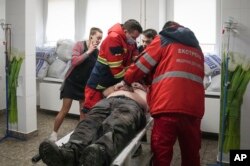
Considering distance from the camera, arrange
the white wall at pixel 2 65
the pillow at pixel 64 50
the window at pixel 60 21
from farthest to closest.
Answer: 1. the window at pixel 60 21
2. the pillow at pixel 64 50
3. the white wall at pixel 2 65

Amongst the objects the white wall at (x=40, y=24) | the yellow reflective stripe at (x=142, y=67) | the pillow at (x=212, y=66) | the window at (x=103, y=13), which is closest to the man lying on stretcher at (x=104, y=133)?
the yellow reflective stripe at (x=142, y=67)

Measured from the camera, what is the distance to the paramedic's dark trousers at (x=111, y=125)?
169 cm

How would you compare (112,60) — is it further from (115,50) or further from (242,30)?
(242,30)

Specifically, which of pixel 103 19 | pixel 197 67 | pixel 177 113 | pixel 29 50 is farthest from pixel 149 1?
pixel 177 113

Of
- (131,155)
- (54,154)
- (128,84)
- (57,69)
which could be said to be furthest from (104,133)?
(57,69)

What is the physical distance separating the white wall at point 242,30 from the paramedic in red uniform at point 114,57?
101 cm

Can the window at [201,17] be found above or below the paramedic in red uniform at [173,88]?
above

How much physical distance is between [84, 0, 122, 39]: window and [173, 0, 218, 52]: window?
3.23ft

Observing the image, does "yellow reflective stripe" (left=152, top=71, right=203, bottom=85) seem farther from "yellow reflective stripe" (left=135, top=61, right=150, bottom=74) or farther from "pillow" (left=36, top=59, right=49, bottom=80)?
Answer: "pillow" (left=36, top=59, right=49, bottom=80)

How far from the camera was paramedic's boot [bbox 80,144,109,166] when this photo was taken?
1.52m

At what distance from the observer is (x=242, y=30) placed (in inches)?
111

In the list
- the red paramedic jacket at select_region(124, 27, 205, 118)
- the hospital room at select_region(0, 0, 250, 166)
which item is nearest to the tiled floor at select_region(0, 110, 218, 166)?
the hospital room at select_region(0, 0, 250, 166)

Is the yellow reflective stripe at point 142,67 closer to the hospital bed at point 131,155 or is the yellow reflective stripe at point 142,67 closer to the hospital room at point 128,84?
the hospital room at point 128,84

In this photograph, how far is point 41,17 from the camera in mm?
5348
